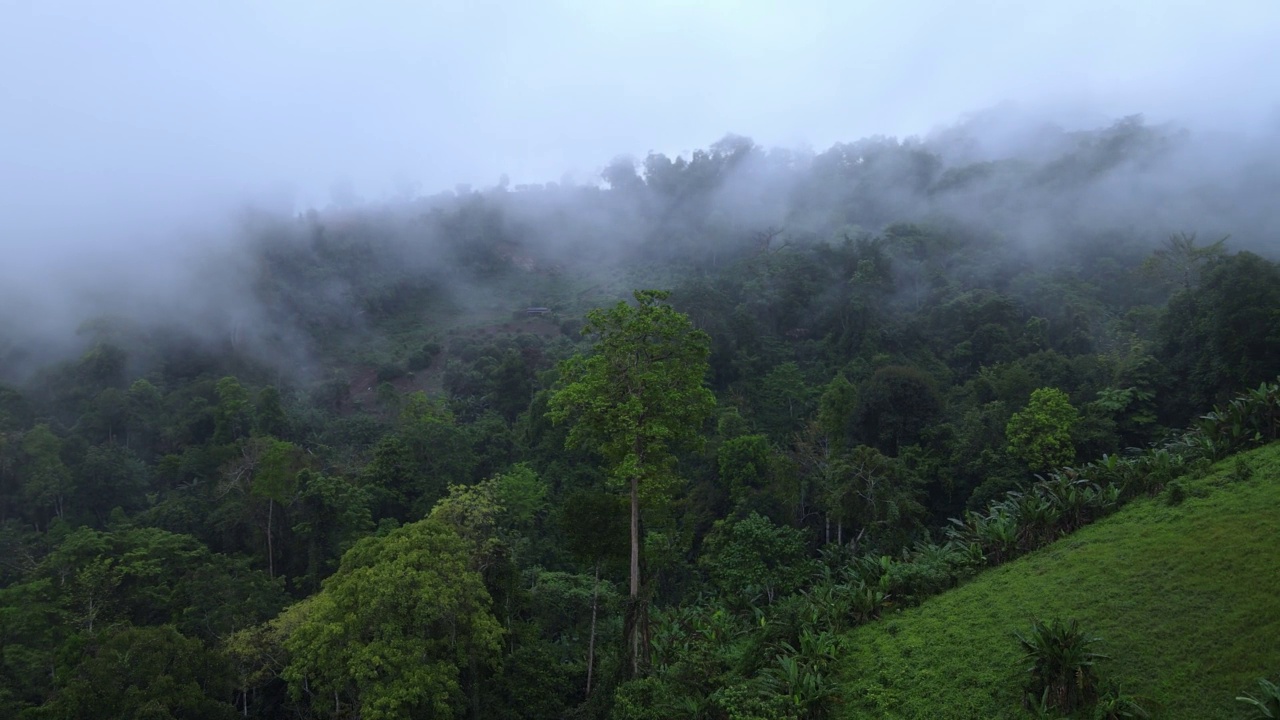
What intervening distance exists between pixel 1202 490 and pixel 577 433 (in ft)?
40.6

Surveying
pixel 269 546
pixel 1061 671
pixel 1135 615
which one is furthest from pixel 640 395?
pixel 269 546

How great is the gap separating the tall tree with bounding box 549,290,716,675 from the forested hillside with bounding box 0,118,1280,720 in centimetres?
9

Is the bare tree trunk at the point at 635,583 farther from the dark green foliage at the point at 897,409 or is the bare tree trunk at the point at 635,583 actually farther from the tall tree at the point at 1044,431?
the dark green foliage at the point at 897,409

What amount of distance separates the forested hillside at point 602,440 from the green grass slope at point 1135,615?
1.52ft

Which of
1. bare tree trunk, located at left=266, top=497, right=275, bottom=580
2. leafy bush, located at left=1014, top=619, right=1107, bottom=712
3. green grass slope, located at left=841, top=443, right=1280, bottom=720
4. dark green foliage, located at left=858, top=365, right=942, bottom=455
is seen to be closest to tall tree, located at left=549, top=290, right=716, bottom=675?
green grass slope, located at left=841, top=443, right=1280, bottom=720

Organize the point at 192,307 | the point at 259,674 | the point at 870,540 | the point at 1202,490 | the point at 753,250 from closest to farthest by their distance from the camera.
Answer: the point at 1202,490
the point at 259,674
the point at 870,540
the point at 192,307
the point at 753,250

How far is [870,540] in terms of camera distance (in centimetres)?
2169

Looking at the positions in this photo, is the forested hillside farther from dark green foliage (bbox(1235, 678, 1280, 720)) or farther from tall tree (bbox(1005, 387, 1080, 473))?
dark green foliage (bbox(1235, 678, 1280, 720))

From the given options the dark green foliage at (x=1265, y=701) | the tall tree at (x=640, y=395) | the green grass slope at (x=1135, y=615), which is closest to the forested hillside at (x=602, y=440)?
the tall tree at (x=640, y=395)

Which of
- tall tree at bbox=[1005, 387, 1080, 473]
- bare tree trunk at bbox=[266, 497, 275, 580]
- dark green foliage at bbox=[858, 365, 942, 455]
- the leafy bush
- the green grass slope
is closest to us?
the green grass slope

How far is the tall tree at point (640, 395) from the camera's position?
1599 cm

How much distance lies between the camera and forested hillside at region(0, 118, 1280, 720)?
1577 centimetres

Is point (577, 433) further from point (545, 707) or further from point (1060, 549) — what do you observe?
point (1060, 549)

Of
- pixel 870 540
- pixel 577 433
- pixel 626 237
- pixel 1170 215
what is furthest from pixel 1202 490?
pixel 626 237
